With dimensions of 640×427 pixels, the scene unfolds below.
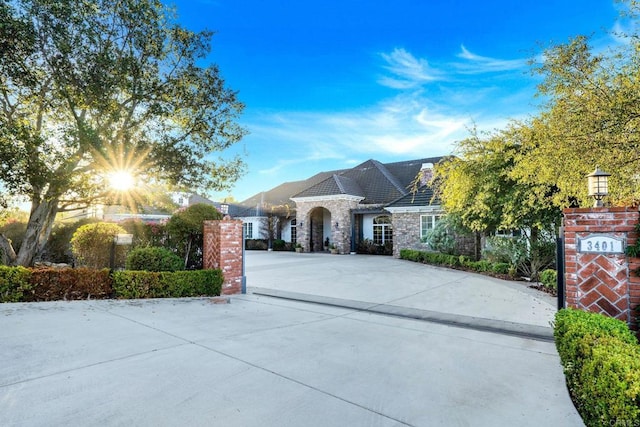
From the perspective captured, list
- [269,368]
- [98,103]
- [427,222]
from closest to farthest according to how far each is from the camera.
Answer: [269,368]
[98,103]
[427,222]

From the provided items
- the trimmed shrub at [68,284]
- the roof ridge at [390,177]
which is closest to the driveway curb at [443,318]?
the trimmed shrub at [68,284]

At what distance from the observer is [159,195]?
1113 cm

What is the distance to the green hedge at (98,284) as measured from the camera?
6602 mm

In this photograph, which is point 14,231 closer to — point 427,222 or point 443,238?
point 443,238

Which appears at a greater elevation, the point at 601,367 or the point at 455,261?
the point at 601,367

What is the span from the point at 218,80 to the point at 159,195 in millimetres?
4250

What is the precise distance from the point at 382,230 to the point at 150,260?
655 inches

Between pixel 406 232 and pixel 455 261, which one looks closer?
pixel 455 261

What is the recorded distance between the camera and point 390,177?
79.3ft

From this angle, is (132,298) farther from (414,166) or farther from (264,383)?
(414,166)

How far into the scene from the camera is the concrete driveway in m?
2.77

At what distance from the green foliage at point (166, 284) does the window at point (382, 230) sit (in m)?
15.5

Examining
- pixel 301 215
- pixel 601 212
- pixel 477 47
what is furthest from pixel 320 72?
pixel 301 215

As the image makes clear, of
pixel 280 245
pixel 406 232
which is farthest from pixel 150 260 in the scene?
pixel 280 245
